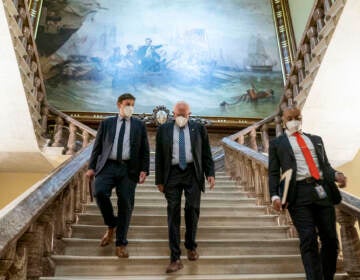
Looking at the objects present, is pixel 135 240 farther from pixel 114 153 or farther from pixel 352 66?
pixel 352 66

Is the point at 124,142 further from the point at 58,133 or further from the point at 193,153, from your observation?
the point at 58,133

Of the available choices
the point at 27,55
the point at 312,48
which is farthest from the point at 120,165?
the point at 312,48

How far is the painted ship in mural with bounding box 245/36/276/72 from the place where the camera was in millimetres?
11023

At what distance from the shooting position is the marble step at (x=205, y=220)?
4316 mm

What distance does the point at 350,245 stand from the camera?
3076mm

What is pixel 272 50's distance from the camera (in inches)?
445

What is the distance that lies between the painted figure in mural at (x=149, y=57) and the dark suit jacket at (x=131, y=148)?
23.6ft

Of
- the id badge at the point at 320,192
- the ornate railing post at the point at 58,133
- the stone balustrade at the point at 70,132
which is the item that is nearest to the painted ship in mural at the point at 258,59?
the stone balustrade at the point at 70,132

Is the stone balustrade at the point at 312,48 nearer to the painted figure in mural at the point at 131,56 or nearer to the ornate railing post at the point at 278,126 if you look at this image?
the ornate railing post at the point at 278,126

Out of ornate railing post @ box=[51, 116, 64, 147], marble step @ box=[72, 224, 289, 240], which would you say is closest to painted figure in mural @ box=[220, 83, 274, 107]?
ornate railing post @ box=[51, 116, 64, 147]

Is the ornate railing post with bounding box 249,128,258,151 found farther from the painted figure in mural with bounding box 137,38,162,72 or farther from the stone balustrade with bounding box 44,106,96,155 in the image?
the painted figure in mural with bounding box 137,38,162,72

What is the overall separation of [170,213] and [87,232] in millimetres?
1093

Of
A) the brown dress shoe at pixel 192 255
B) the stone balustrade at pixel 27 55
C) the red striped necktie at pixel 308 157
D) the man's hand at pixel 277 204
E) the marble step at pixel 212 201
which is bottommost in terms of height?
the brown dress shoe at pixel 192 255

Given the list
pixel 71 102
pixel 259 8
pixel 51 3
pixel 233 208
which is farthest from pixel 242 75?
pixel 233 208
